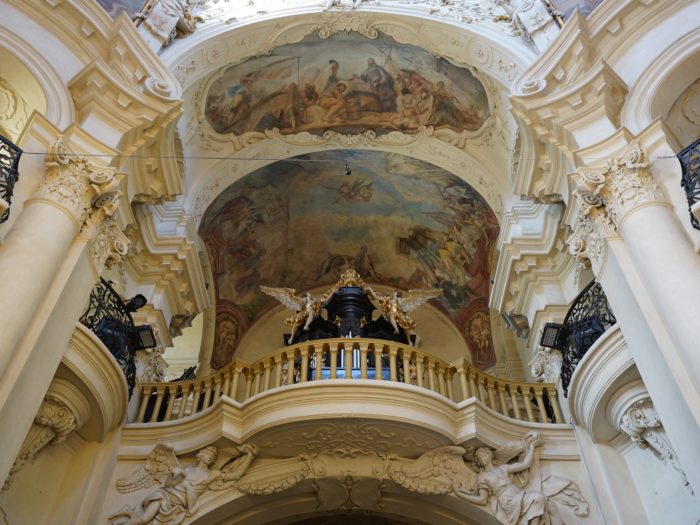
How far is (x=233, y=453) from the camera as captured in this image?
7793 mm

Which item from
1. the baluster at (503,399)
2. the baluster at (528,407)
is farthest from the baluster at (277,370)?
the baluster at (528,407)

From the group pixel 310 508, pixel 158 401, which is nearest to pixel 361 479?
pixel 310 508

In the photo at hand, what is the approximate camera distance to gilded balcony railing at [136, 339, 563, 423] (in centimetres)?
813

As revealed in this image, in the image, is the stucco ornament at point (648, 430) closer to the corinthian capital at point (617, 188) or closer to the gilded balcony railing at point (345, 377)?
the gilded balcony railing at point (345, 377)

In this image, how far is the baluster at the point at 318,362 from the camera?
309 inches

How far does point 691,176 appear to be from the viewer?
5.98 metres

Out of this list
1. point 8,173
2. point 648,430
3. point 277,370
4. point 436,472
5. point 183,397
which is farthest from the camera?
point 183,397

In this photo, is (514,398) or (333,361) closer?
(333,361)

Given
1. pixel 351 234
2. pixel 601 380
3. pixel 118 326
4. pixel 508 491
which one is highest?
pixel 351 234

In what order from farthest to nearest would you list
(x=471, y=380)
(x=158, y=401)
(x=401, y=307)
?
(x=401, y=307)
(x=158, y=401)
(x=471, y=380)

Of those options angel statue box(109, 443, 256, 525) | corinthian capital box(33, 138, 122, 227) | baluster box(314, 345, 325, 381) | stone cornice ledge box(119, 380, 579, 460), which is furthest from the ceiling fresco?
angel statue box(109, 443, 256, 525)

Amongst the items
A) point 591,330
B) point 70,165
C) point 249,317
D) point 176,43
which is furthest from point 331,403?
point 249,317

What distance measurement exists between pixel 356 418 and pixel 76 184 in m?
3.79

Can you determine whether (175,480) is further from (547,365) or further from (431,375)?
(547,365)
